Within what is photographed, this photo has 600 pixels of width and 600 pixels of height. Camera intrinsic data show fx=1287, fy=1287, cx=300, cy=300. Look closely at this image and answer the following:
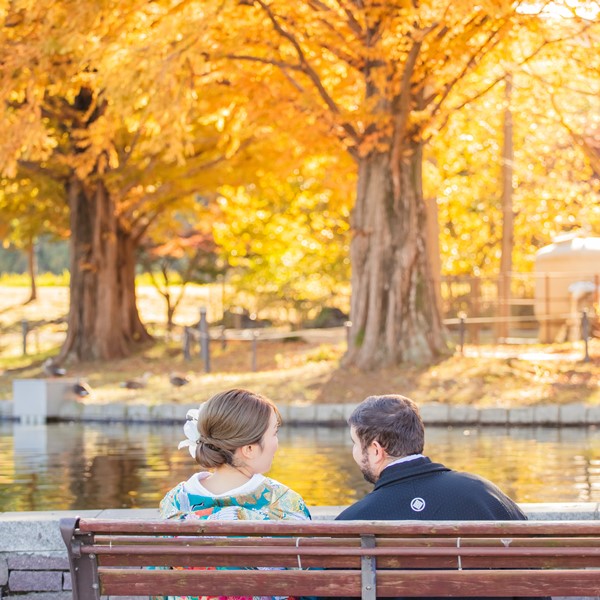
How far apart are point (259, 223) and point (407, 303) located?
1309 centimetres

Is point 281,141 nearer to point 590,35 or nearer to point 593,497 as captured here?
point 590,35

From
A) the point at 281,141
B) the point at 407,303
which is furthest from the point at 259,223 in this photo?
the point at 407,303

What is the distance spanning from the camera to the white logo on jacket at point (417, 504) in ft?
13.9

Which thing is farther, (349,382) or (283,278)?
(283,278)

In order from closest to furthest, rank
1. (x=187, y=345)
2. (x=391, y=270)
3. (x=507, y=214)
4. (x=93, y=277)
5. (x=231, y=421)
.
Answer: (x=231, y=421) → (x=391, y=270) → (x=187, y=345) → (x=93, y=277) → (x=507, y=214)

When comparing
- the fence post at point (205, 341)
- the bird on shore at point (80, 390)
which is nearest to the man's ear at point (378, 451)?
the bird on shore at point (80, 390)

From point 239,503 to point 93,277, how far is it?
2177 centimetres

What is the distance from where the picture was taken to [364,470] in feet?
14.4

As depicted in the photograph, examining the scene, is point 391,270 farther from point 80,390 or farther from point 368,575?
point 368,575

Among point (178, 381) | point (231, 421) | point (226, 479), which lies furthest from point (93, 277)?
point (231, 421)

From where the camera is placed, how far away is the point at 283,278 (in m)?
32.1

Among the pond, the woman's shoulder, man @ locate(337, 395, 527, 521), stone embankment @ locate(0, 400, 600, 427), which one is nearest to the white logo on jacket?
man @ locate(337, 395, 527, 521)

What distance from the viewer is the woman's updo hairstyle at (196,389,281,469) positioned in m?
4.21

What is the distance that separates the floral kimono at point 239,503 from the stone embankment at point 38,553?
154 centimetres
